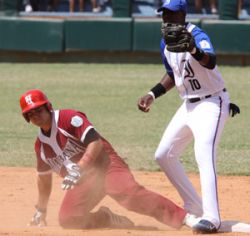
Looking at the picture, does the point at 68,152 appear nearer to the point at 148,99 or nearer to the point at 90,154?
the point at 90,154

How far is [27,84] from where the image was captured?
52.2 ft

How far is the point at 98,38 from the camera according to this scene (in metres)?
17.8

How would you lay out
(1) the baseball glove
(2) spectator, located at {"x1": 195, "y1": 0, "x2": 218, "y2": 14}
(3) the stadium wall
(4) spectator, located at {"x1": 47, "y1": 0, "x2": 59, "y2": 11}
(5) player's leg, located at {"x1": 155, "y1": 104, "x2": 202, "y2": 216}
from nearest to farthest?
(1) the baseball glove < (5) player's leg, located at {"x1": 155, "y1": 104, "x2": 202, "y2": 216} < (3) the stadium wall < (2) spectator, located at {"x1": 195, "y1": 0, "x2": 218, "y2": 14} < (4) spectator, located at {"x1": 47, "y1": 0, "x2": 59, "y2": 11}

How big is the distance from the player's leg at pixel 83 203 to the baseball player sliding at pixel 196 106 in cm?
52

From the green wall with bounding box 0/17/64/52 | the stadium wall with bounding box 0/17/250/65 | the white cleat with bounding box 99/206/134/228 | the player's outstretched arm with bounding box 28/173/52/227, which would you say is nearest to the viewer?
the player's outstretched arm with bounding box 28/173/52/227

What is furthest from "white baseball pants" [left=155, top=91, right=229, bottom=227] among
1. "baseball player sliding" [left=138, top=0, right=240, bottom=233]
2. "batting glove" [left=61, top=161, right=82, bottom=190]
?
"batting glove" [left=61, top=161, right=82, bottom=190]

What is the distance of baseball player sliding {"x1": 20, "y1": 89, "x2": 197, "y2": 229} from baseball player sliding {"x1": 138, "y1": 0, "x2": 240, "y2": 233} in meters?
0.28

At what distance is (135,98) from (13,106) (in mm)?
2139

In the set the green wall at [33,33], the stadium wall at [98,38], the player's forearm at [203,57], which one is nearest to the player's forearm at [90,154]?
the player's forearm at [203,57]

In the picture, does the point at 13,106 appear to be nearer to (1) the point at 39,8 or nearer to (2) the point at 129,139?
(2) the point at 129,139

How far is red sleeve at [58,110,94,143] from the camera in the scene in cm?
628

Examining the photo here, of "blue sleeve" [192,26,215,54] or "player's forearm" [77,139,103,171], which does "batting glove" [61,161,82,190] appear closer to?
"player's forearm" [77,139,103,171]

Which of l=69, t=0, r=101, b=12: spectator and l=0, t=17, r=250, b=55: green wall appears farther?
l=69, t=0, r=101, b=12: spectator

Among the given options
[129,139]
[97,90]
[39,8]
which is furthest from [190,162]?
[39,8]
